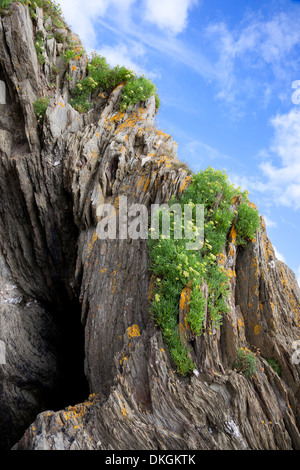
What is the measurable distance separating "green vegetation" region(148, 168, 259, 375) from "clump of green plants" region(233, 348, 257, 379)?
78 centimetres

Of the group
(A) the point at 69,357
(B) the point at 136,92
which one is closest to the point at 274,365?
(A) the point at 69,357

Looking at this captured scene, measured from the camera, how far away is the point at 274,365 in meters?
6.55

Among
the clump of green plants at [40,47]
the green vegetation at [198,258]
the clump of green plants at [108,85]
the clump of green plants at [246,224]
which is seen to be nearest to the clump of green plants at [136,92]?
the clump of green plants at [108,85]

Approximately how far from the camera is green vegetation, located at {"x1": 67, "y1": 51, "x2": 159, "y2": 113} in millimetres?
11195

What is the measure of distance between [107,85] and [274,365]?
11.1m

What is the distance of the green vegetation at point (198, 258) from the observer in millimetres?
5969

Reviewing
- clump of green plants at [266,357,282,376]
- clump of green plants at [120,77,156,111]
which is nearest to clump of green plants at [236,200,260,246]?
clump of green plants at [266,357,282,376]

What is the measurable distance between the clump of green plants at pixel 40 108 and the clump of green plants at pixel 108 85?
4.06 ft

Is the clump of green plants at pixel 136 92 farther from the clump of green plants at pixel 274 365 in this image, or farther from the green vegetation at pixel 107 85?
the clump of green plants at pixel 274 365

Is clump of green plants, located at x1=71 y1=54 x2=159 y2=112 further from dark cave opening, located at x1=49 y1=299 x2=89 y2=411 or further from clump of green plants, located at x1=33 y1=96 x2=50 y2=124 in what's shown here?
dark cave opening, located at x1=49 y1=299 x2=89 y2=411

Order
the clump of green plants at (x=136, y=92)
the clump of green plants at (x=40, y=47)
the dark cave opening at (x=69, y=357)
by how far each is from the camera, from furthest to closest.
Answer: the clump of green plants at (x=40, y=47) < the clump of green plants at (x=136, y=92) < the dark cave opening at (x=69, y=357)

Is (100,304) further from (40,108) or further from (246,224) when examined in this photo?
(40,108)
